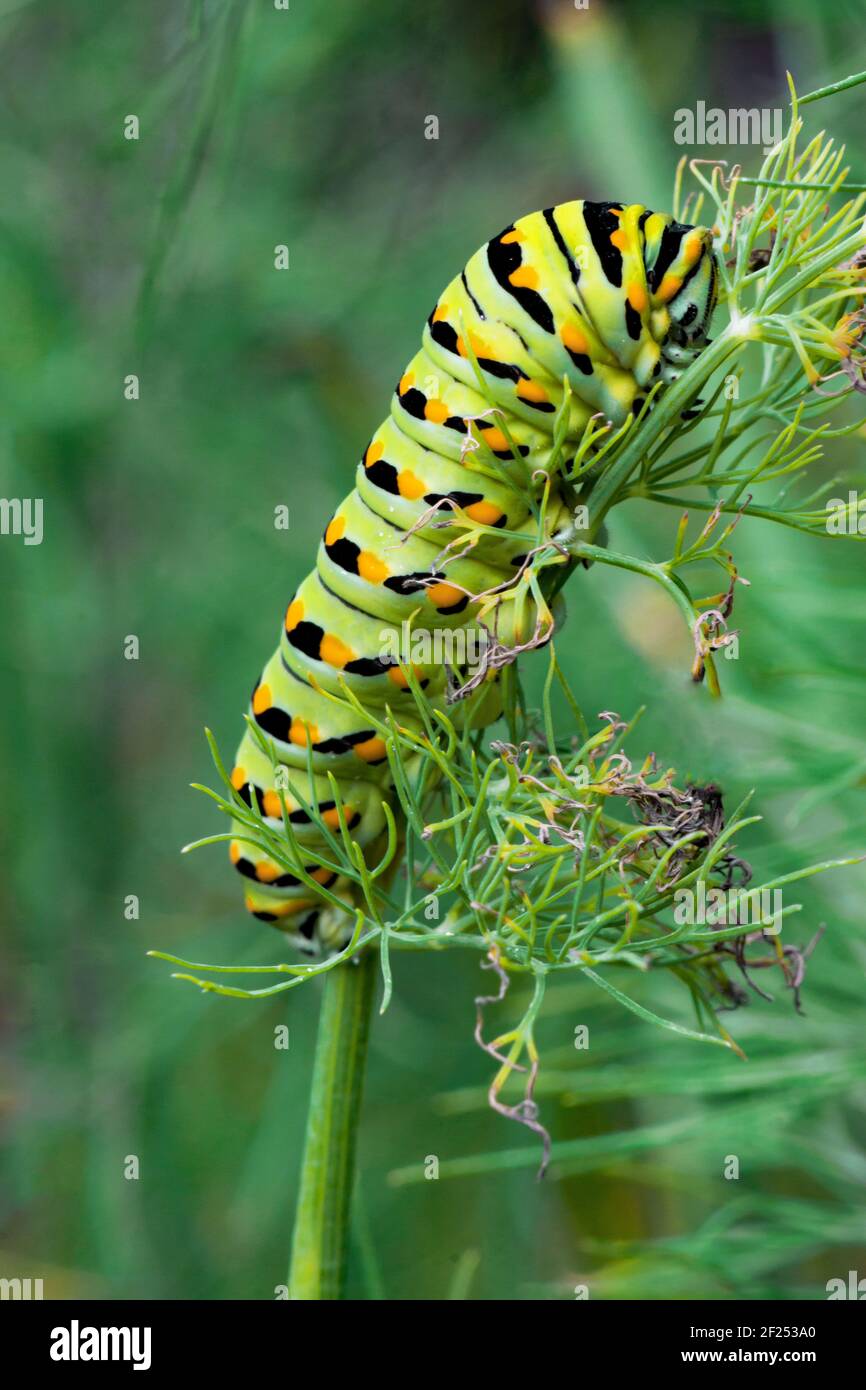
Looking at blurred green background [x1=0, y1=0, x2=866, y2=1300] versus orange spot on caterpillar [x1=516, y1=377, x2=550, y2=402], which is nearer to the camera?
orange spot on caterpillar [x1=516, y1=377, x2=550, y2=402]

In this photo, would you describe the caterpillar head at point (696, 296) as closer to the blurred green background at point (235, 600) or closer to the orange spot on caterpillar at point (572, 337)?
the orange spot on caterpillar at point (572, 337)

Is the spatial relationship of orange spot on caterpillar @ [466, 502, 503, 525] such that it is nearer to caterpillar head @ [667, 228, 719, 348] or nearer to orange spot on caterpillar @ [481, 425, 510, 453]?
orange spot on caterpillar @ [481, 425, 510, 453]

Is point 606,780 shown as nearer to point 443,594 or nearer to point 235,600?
point 443,594

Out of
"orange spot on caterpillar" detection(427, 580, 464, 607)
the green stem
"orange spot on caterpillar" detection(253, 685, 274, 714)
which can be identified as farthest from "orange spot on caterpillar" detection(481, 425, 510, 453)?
the green stem

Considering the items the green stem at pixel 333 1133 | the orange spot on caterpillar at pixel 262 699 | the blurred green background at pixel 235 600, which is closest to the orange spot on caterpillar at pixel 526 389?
the orange spot on caterpillar at pixel 262 699

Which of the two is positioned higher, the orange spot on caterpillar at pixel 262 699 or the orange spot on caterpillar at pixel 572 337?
the orange spot on caterpillar at pixel 572 337
